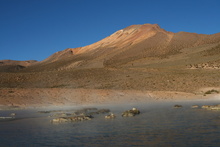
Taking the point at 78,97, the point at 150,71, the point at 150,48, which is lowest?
the point at 78,97

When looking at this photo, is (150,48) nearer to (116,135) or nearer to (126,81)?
(126,81)

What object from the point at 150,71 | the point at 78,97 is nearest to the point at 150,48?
the point at 150,71

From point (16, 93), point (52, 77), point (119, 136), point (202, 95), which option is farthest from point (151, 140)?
point (52, 77)

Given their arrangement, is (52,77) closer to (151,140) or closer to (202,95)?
(202,95)

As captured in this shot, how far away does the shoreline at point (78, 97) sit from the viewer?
25.2m

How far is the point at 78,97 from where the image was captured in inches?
1093

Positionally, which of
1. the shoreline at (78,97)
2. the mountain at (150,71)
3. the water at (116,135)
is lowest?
the water at (116,135)

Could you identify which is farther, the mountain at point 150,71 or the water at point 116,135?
the mountain at point 150,71

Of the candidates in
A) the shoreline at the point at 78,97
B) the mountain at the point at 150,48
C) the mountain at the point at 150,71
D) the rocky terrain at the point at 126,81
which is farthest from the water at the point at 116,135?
the mountain at the point at 150,48

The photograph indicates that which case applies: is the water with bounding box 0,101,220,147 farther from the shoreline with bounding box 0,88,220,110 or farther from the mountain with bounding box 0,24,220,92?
the mountain with bounding box 0,24,220,92

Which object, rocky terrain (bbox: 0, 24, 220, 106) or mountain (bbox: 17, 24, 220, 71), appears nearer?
rocky terrain (bbox: 0, 24, 220, 106)

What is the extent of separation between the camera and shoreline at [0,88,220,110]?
82.6ft

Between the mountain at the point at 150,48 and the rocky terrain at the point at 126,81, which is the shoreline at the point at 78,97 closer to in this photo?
the rocky terrain at the point at 126,81

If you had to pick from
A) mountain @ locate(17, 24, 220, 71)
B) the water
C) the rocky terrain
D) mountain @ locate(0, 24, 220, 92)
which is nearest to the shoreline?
the rocky terrain
